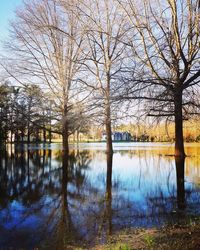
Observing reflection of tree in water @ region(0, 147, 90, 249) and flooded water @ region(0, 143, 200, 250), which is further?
reflection of tree in water @ region(0, 147, 90, 249)

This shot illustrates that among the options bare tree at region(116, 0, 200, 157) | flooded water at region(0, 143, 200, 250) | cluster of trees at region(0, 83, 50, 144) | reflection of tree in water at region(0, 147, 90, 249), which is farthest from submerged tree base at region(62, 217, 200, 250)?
cluster of trees at region(0, 83, 50, 144)

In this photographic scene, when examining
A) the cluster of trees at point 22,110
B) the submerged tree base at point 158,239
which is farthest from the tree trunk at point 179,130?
the cluster of trees at point 22,110

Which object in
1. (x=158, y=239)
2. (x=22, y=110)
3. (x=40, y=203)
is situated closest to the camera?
(x=158, y=239)

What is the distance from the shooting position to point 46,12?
2533 centimetres

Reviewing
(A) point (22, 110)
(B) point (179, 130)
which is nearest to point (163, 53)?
(B) point (179, 130)

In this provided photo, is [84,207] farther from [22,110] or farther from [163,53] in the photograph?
[22,110]

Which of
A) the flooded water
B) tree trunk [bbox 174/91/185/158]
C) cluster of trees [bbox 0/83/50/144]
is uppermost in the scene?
cluster of trees [bbox 0/83/50/144]

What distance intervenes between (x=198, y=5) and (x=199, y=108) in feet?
20.2

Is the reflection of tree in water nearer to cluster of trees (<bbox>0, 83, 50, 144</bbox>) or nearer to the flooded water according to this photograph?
the flooded water

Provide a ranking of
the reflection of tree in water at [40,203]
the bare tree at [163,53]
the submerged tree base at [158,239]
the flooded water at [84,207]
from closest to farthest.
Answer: the submerged tree base at [158,239] < the flooded water at [84,207] < the reflection of tree in water at [40,203] < the bare tree at [163,53]

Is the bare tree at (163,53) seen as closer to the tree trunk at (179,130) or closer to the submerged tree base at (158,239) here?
the tree trunk at (179,130)

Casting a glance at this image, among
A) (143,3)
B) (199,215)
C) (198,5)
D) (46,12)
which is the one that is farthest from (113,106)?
(46,12)

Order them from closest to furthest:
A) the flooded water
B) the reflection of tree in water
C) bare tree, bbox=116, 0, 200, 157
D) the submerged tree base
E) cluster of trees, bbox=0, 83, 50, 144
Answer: the submerged tree base < the flooded water < the reflection of tree in water < bare tree, bbox=116, 0, 200, 157 < cluster of trees, bbox=0, 83, 50, 144

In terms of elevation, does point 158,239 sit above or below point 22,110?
below
